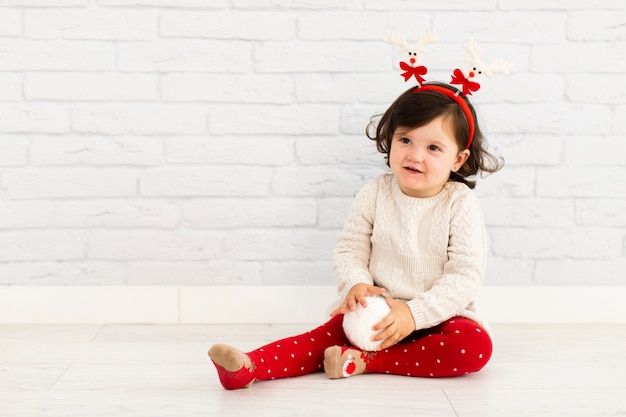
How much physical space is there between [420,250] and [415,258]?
0.02 m

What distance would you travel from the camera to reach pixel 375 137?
1713 millimetres

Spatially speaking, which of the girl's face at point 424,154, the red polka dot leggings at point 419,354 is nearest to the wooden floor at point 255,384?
the red polka dot leggings at point 419,354

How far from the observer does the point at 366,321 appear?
145 cm

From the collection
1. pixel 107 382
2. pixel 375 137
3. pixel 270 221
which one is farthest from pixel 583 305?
pixel 107 382

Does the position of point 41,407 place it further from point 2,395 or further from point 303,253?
point 303,253

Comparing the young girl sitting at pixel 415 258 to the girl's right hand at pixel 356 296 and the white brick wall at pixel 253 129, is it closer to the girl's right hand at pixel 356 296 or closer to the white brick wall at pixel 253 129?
the girl's right hand at pixel 356 296

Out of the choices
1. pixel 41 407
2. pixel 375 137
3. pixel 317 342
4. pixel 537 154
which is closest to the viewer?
pixel 41 407

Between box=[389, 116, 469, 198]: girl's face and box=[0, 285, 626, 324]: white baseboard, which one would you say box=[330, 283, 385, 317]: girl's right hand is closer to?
box=[389, 116, 469, 198]: girl's face


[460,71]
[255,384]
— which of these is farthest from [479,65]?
[255,384]

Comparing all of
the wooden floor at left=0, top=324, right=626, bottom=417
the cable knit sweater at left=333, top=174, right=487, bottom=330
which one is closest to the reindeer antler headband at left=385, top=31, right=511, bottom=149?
the cable knit sweater at left=333, top=174, right=487, bottom=330

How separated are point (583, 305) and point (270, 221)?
2.62ft

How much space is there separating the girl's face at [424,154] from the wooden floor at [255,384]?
0.39m

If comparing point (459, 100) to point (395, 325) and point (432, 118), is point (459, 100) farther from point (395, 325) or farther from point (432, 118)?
point (395, 325)

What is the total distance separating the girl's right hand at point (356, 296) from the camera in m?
1.47
